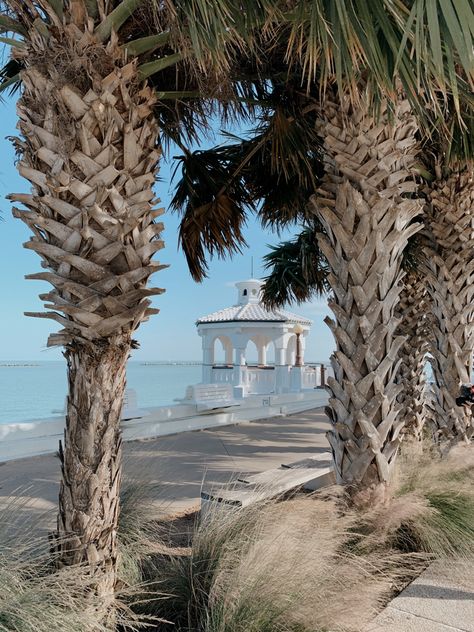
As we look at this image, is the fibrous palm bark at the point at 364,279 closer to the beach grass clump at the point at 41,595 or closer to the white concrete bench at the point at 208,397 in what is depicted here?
the beach grass clump at the point at 41,595

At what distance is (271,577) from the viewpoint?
3002 millimetres

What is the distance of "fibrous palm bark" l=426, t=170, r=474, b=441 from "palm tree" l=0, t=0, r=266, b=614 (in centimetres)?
478

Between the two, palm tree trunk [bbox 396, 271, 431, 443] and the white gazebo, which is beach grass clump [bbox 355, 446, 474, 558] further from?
the white gazebo

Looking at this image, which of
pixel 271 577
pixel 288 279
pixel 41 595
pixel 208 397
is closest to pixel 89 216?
pixel 41 595

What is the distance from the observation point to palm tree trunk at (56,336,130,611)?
3.06 metres

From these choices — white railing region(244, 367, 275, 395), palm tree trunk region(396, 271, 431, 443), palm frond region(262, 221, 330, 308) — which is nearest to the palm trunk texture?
palm tree trunk region(396, 271, 431, 443)

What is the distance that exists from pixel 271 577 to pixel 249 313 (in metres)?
18.5

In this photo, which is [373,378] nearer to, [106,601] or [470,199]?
[106,601]

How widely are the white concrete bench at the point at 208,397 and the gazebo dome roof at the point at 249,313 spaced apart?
4827 mm

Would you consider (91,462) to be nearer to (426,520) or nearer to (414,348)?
(426,520)

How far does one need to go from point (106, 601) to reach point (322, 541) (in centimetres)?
138

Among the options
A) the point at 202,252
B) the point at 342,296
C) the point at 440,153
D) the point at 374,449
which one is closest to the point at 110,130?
the point at 342,296

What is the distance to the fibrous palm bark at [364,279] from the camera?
4617 millimetres

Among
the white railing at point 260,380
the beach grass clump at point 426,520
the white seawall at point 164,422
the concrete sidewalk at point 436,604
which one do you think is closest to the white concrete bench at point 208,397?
the white seawall at point 164,422
